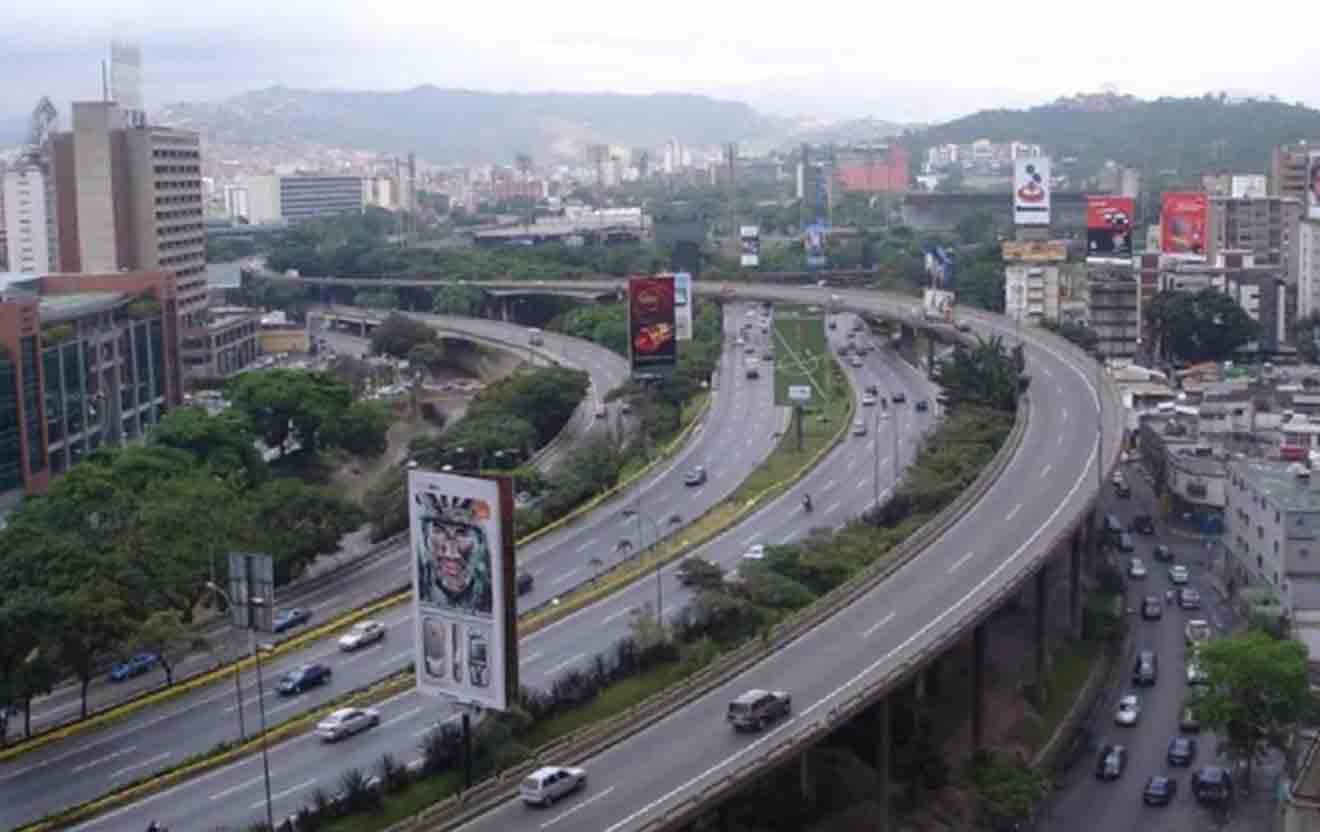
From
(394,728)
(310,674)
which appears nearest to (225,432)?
(310,674)

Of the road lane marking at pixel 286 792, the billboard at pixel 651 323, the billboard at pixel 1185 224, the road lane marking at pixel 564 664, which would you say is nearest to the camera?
the road lane marking at pixel 286 792

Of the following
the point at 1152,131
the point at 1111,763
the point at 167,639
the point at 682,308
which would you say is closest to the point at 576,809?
the point at 167,639

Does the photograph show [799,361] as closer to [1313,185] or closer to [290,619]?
[290,619]

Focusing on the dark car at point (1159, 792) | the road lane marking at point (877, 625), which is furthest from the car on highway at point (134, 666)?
the dark car at point (1159, 792)

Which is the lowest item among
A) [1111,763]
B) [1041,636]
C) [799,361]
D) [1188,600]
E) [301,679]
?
[1111,763]

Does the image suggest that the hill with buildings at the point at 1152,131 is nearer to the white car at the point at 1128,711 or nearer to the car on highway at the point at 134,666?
the white car at the point at 1128,711

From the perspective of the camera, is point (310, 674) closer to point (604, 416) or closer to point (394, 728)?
point (394, 728)
